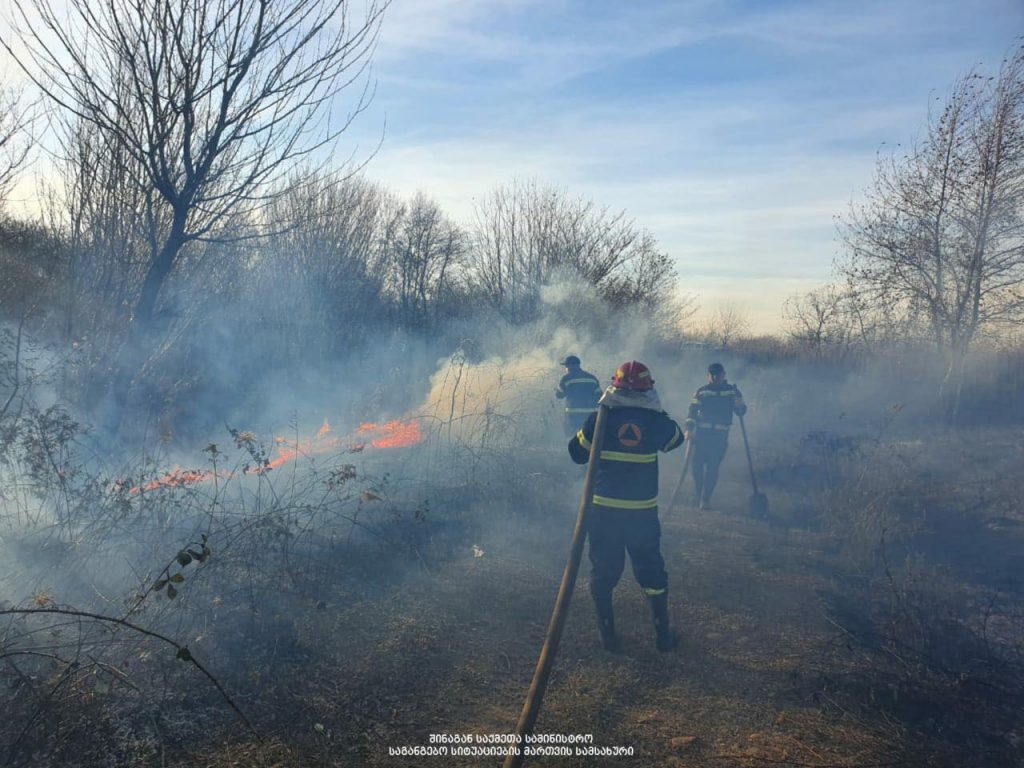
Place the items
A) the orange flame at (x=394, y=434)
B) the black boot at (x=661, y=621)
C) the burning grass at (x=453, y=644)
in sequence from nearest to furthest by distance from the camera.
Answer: the burning grass at (x=453, y=644), the black boot at (x=661, y=621), the orange flame at (x=394, y=434)

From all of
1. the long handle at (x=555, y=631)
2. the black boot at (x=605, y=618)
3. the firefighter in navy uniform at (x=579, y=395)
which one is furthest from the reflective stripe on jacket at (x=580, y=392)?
the long handle at (x=555, y=631)

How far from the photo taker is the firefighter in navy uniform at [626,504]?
4.62m

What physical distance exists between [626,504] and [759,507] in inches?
189

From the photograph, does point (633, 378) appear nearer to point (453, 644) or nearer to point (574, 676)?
point (574, 676)

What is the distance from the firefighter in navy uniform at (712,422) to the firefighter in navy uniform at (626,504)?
4.34 m

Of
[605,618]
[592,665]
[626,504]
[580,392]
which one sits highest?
[580,392]

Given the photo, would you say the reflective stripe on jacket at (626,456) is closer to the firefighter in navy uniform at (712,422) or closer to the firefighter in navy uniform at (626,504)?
the firefighter in navy uniform at (626,504)

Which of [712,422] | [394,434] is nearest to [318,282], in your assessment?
[394,434]

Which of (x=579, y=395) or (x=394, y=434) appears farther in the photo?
(x=394, y=434)

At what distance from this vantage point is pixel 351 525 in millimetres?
6039

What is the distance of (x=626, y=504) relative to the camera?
15.2ft

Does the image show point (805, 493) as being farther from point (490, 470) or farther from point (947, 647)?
point (947, 647)

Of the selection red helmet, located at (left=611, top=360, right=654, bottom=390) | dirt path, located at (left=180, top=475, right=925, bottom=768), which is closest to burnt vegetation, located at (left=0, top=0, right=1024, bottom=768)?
dirt path, located at (left=180, top=475, right=925, bottom=768)

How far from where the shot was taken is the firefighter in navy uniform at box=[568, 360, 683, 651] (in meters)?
4.62
